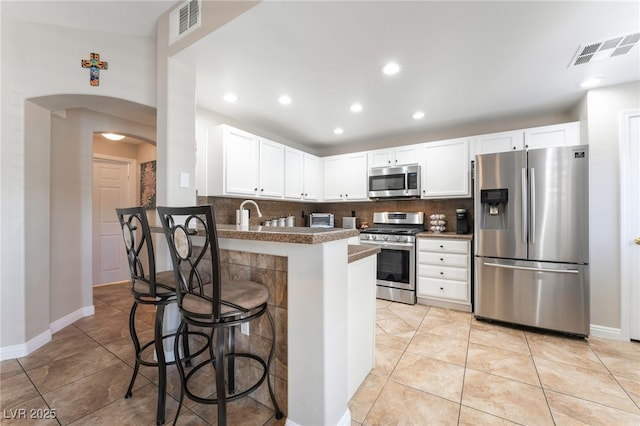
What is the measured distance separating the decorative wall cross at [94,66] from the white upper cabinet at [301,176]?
88.6 inches

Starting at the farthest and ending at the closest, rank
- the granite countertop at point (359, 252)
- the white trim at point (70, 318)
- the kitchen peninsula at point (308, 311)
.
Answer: the white trim at point (70, 318) → the granite countertop at point (359, 252) → the kitchen peninsula at point (308, 311)

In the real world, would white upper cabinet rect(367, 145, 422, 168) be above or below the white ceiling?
below

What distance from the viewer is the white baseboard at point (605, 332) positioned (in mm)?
2465

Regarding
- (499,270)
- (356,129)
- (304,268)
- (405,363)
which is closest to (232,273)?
(304,268)

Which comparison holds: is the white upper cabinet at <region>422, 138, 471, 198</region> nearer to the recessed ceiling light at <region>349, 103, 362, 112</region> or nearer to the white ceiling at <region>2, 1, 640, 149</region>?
the white ceiling at <region>2, 1, 640, 149</region>

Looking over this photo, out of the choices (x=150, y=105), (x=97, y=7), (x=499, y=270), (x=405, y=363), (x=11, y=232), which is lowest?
(x=405, y=363)

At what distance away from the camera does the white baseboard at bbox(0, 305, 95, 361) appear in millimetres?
2057

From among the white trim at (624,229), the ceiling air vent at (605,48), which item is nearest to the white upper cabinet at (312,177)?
the ceiling air vent at (605,48)

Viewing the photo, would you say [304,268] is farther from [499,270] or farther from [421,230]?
[421,230]

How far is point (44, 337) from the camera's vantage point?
2320 millimetres

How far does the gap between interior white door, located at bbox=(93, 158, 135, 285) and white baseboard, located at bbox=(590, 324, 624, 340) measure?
6534 mm

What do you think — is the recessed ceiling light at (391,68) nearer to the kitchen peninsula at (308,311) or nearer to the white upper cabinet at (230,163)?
the kitchen peninsula at (308,311)

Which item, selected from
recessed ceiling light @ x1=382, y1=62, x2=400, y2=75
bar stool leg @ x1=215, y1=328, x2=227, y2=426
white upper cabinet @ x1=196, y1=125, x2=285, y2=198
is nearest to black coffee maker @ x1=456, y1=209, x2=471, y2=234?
recessed ceiling light @ x1=382, y1=62, x2=400, y2=75

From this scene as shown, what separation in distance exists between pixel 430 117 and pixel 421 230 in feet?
5.30
